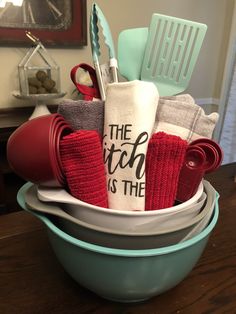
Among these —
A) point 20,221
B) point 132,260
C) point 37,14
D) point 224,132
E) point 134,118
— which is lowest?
point 224,132

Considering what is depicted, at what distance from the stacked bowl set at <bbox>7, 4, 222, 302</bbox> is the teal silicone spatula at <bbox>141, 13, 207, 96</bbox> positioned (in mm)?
68

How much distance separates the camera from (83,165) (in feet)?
0.97

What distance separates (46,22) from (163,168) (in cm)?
128

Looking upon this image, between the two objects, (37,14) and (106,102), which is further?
(37,14)

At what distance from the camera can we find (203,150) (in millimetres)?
326

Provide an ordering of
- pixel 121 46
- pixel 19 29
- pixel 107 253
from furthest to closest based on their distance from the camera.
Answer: pixel 19 29
pixel 121 46
pixel 107 253

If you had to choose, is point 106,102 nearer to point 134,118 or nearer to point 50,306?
point 134,118

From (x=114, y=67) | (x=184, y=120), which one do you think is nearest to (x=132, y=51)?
(x=114, y=67)

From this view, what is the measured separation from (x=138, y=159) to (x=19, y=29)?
1235 millimetres

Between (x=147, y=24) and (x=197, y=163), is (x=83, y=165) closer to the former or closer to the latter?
(x=197, y=163)

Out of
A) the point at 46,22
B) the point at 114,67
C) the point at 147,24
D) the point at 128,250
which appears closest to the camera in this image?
the point at 128,250

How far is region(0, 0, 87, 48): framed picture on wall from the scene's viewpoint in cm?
124

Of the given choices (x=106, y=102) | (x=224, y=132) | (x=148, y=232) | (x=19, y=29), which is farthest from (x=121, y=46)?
(x=224, y=132)

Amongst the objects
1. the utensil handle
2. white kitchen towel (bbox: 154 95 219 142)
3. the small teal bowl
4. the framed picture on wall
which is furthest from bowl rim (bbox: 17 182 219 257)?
the framed picture on wall
